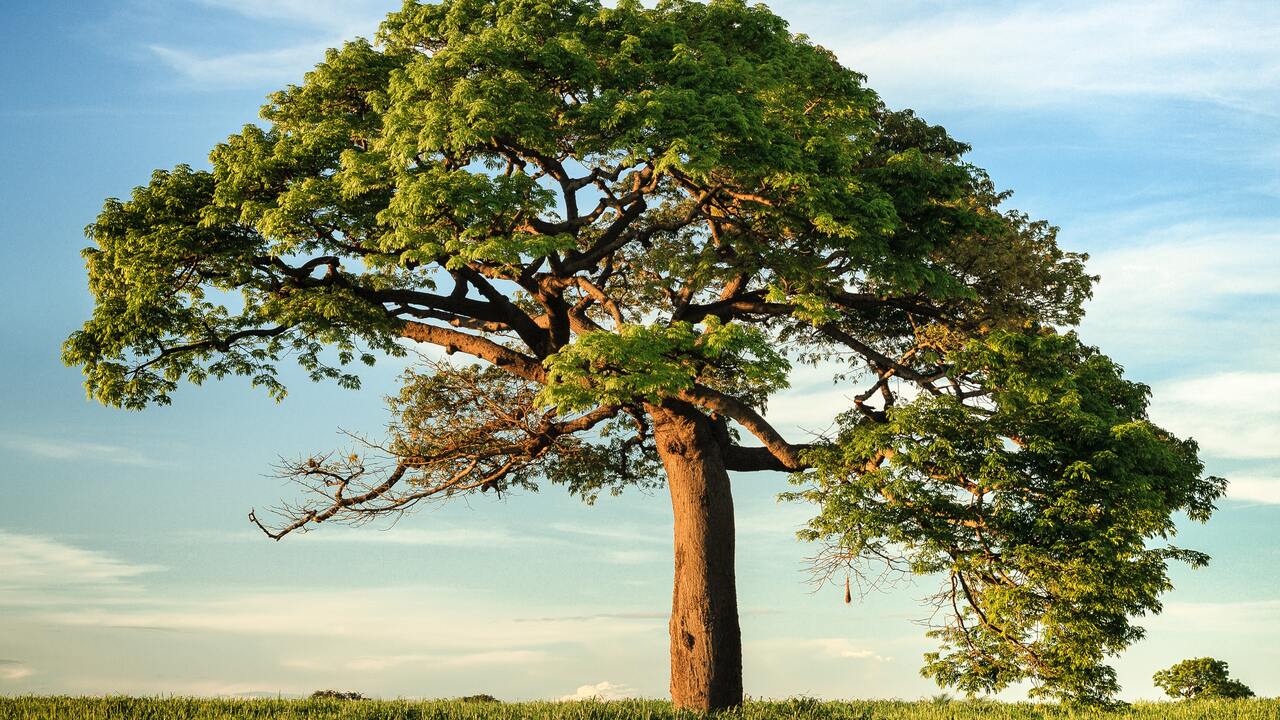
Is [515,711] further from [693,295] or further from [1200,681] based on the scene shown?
[1200,681]

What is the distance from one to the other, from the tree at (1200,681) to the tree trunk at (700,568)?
13.4m

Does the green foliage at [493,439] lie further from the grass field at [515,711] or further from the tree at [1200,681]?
the tree at [1200,681]

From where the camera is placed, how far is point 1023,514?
1523 cm

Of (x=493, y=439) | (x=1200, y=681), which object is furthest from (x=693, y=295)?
(x=1200, y=681)

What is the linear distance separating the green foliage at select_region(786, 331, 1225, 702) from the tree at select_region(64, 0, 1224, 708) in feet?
0.18

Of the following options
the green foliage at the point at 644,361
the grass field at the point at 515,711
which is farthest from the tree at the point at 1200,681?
the green foliage at the point at 644,361

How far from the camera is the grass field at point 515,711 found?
48.5ft

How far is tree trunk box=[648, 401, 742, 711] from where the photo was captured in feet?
54.6

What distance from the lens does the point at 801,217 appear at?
16.9m

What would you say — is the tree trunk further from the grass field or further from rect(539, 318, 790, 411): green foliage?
rect(539, 318, 790, 411): green foliage

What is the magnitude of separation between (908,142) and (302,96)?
12.0m

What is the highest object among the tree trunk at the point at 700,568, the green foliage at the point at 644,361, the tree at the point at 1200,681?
the green foliage at the point at 644,361

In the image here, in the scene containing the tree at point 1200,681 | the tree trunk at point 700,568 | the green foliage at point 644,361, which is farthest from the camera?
the tree at point 1200,681

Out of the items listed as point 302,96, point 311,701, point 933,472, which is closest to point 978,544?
point 933,472
